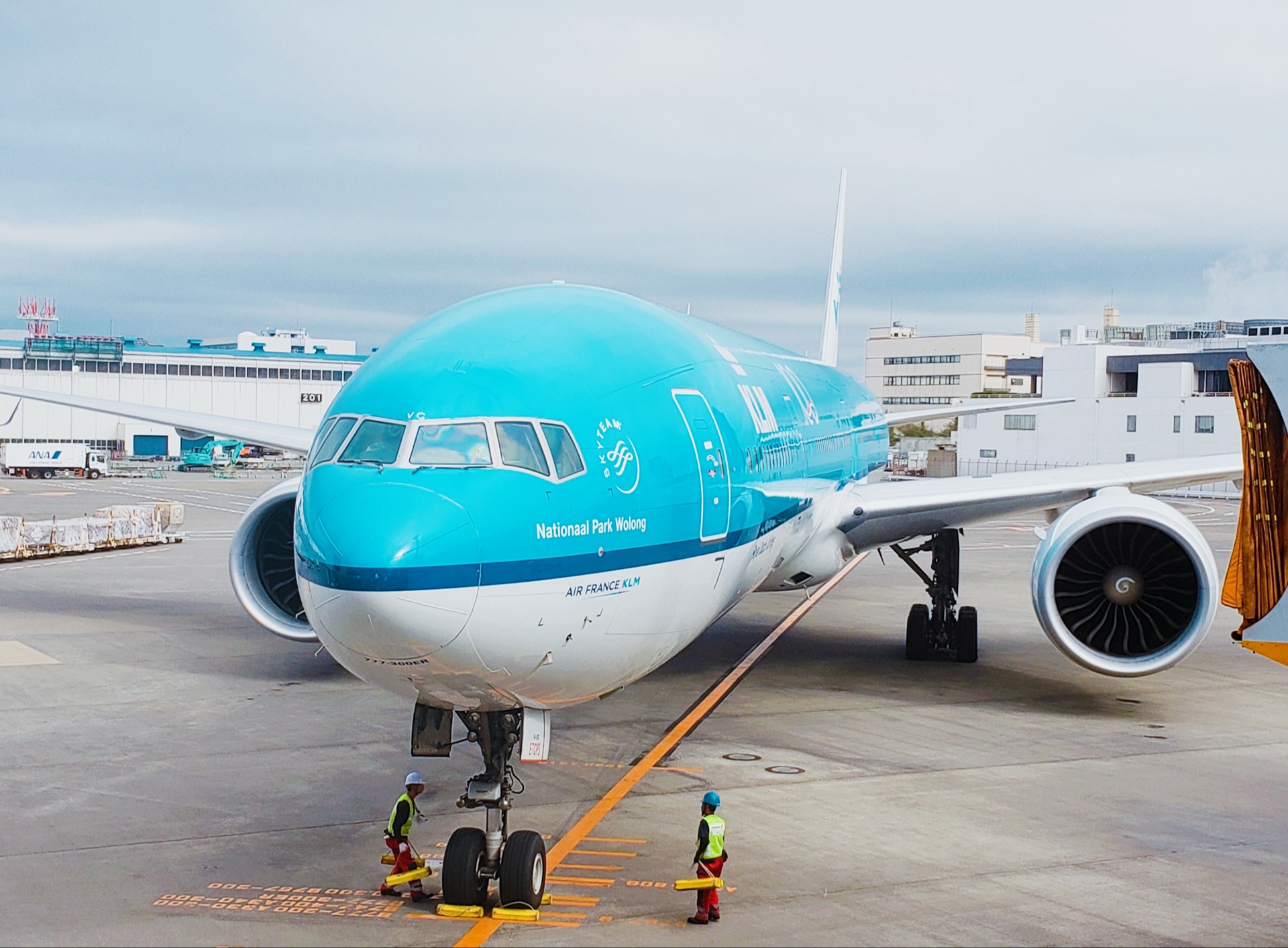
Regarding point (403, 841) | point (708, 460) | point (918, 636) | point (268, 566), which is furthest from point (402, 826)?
point (918, 636)

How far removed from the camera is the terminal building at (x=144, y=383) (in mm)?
102812

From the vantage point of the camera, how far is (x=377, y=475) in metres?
7.92

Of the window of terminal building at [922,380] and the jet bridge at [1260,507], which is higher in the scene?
the window of terminal building at [922,380]

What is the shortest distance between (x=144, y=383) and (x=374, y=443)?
104 meters

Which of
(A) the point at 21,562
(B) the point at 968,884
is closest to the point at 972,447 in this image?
(A) the point at 21,562

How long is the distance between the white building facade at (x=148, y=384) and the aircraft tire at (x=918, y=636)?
91278mm

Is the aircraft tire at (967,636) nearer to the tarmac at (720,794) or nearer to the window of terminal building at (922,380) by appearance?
the tarmac at (720,794)

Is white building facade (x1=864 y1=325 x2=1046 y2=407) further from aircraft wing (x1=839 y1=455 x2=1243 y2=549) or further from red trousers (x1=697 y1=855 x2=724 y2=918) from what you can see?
red trousers (x1=697 y1=855 x2=724 y2=918)

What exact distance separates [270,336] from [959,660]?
4496 inches

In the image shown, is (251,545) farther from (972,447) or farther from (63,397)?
(972,447)

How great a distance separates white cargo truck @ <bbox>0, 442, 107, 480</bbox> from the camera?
74.8 metres

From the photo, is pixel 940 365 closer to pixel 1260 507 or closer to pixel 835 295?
pixel 835 295

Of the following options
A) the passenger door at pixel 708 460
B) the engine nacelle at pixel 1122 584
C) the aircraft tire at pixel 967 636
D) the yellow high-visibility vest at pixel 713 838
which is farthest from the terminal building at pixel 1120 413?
the yellow high-visibility vest at pixel 713 838

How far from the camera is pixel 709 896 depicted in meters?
8.80
